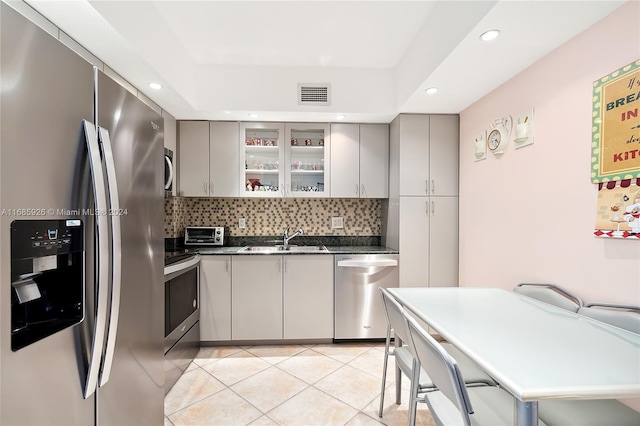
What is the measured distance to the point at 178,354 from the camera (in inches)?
92.4

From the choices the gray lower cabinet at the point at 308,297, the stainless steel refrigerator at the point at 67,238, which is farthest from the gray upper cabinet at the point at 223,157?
the stainless steel refrigerator at the point at 67,238

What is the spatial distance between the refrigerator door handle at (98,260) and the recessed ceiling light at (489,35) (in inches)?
75.0

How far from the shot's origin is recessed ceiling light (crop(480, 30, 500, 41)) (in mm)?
1602

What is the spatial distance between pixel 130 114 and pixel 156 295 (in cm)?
81

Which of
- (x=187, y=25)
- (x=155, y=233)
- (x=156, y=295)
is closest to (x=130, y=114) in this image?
(x=155, y=233)

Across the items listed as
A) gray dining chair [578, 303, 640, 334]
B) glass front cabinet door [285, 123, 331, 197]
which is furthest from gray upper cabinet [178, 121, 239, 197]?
gray dining chair [578, 303, 640, 334]

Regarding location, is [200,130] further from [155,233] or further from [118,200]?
[118,200]

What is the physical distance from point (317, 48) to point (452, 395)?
257cm

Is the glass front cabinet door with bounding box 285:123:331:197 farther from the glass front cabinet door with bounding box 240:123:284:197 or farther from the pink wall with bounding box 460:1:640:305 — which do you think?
the pink wall with bounding box 460:1:640:305

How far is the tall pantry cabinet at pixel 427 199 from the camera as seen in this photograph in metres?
2.93

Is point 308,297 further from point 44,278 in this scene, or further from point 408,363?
point 44,278

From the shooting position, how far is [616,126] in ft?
4.61

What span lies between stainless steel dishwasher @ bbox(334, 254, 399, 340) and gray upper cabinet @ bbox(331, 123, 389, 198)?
0.74 m

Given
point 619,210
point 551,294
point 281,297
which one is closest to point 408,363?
point 551,294
